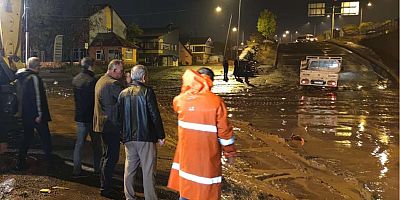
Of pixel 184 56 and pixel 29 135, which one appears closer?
pixel 29 135

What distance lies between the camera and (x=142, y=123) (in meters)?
4.88

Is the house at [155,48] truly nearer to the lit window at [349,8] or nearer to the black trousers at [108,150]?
the lit window at [349,8]

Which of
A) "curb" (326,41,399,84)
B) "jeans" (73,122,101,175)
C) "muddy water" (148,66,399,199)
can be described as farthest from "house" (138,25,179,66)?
"jeans" (73,122,101,175)

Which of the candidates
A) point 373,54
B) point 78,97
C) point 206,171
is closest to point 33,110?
point 78,97

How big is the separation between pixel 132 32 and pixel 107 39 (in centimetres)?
935

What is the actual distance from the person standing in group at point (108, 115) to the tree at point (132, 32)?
60.4 meters

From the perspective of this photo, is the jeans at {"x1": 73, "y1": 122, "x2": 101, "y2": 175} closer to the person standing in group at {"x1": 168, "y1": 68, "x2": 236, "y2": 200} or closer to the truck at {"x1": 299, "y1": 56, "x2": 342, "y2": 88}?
the person standing in group at {"x1": 168, "y1": 68, "x2": 236, "y2": 200}

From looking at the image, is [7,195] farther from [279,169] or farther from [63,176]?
[279,169]

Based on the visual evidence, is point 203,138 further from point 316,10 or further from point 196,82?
point 316,10

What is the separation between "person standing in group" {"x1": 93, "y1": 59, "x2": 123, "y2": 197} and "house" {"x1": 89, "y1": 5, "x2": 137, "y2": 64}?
49.5 meters

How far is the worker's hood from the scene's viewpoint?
4047mm

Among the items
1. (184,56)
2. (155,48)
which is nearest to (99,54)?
(155,48)

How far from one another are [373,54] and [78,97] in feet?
131

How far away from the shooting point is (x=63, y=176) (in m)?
6.52
